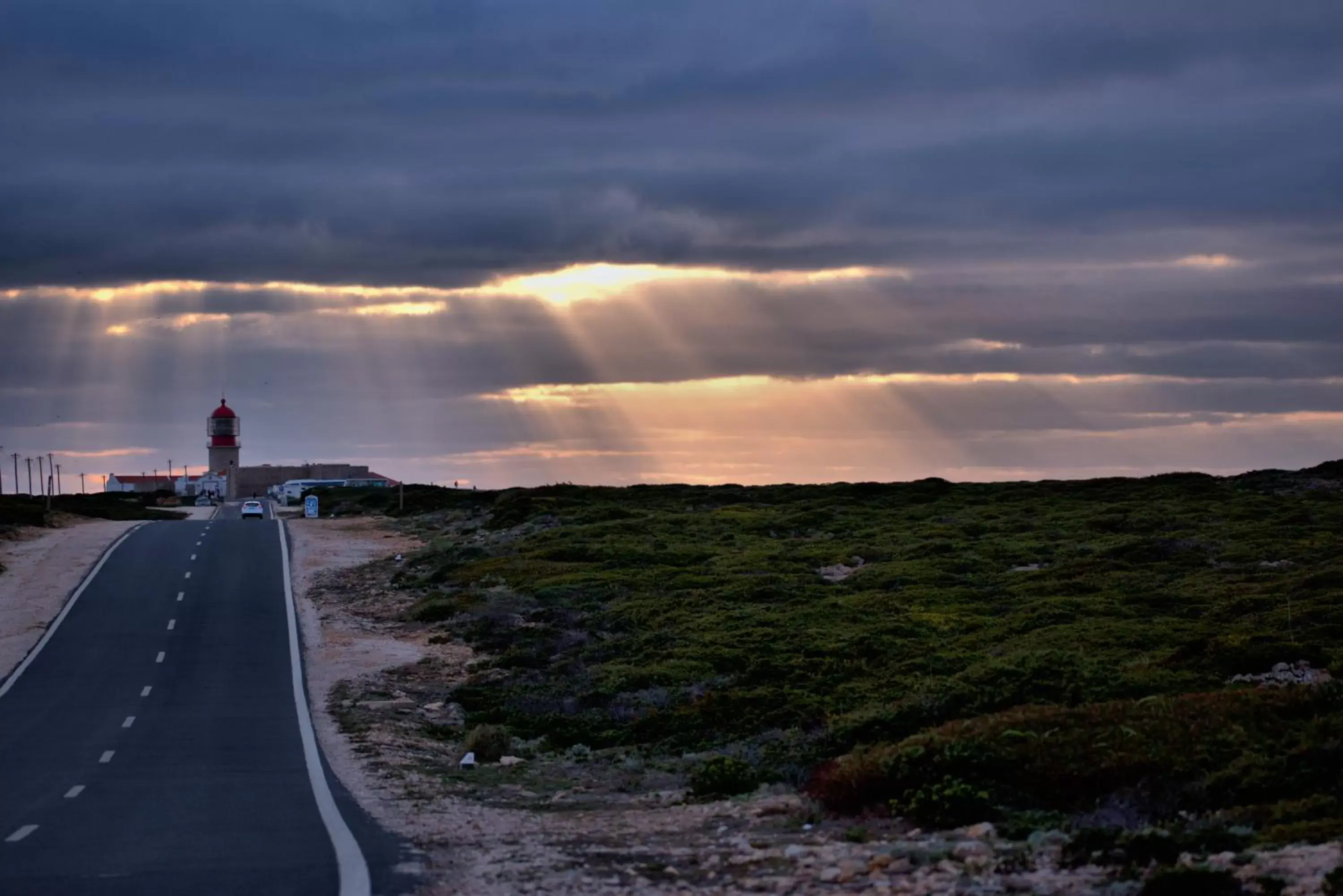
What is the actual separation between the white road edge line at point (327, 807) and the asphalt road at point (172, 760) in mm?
52

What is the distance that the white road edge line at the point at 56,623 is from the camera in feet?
125

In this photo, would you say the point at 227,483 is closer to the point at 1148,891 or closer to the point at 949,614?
the point at 949,614

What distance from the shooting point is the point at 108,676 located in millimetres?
38281

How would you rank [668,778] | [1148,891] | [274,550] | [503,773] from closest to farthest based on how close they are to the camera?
[1148,891] < [668,778] < [503,773] < [274,550]

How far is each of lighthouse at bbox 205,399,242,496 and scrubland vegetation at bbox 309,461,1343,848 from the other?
90146mm

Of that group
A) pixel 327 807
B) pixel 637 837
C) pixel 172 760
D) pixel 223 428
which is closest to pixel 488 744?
pixel 172 760

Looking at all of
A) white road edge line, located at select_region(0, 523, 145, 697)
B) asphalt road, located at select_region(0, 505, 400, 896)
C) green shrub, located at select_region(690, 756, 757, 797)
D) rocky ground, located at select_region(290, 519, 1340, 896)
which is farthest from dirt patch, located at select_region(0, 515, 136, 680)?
green shrub, located at select_region(690, 756, 757, 797)

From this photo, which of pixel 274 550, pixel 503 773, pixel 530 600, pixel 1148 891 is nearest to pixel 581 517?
pixel 274 550

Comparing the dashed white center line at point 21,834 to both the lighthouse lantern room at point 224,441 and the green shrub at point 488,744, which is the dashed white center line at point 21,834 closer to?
the green shrub at point 488,744

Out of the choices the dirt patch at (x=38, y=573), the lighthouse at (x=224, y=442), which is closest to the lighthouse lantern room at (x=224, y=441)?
the lighthouse at (x=224, y=442)

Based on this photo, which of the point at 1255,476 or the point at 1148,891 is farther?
the point at 1255,476

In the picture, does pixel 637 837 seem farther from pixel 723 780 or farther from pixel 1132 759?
pixel 1132 759

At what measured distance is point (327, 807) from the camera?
18844 mm

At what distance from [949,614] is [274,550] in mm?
41642
